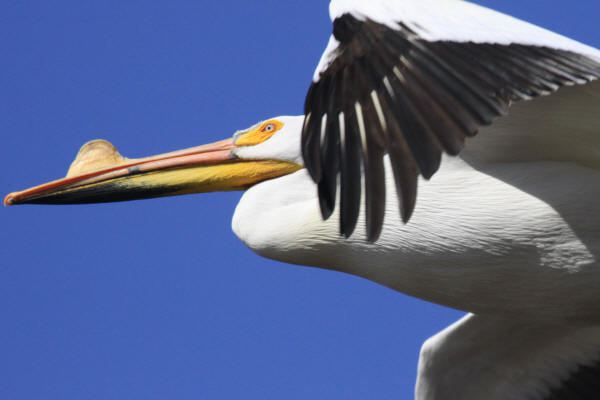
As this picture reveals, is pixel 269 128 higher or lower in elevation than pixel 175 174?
higher

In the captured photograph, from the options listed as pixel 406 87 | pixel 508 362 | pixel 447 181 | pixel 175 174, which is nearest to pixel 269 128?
pixel 175 174

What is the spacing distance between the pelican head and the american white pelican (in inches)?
0.4

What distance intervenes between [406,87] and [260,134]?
8.77ft

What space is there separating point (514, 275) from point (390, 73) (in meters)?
1.69

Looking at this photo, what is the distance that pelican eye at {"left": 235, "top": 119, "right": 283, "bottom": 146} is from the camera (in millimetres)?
7586

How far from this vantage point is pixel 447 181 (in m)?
6.34

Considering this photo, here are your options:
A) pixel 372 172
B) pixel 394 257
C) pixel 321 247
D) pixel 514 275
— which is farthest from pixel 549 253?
pixel 372 172

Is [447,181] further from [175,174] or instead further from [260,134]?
[175,174]

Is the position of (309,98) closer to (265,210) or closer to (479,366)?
(265,210)

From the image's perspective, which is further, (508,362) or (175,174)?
(508,362)

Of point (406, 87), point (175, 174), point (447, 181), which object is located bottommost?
point (447, 181)

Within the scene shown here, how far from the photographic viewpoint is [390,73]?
16.8 ft

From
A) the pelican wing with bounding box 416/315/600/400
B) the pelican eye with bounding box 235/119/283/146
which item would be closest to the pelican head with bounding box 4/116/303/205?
the pelican eye with bounding box 235/119/283/146

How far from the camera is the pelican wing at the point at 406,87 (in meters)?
4.86
